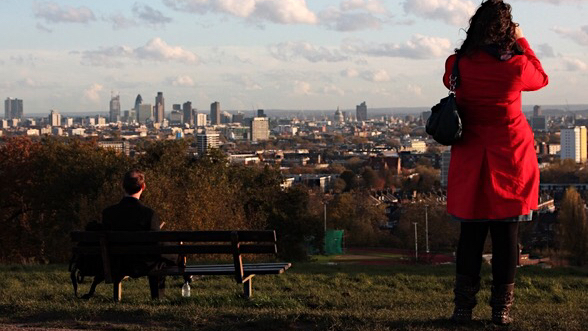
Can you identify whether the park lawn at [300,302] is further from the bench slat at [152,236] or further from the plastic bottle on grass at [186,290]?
the bench slat at [152,236]

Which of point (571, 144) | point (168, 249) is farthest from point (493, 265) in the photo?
point (571, 144)

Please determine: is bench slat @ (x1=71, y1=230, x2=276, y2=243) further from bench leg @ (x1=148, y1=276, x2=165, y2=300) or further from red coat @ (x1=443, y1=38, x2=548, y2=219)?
red coat @ (x1=443, y1=38, x2=548, y2=219)

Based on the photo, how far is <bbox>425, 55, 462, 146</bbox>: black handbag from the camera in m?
5.98

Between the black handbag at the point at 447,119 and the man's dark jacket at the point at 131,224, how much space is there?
8.20 ft

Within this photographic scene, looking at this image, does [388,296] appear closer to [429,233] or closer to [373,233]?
[429,233]

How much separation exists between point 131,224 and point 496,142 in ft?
9.59

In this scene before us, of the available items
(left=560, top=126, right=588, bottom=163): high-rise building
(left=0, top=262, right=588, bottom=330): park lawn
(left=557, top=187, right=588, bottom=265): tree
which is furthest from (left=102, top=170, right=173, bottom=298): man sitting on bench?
(left=560, top=126, right=588, bottom=163): high-rise building

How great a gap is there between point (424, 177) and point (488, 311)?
115m

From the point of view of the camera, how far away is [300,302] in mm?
8211

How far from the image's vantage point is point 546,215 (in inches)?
2736

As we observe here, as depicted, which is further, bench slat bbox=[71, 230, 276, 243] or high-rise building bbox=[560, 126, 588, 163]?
high-rise building bbox=[560, 126, 588, 163]

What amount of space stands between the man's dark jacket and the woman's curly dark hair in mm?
2910

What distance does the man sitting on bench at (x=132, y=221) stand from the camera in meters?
7.62

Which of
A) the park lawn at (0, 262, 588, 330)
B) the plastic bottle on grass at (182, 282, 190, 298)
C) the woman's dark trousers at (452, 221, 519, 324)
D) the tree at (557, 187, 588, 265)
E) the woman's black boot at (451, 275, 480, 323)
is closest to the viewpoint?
the woman's dark trousers at (452, 221, 519, 324)
